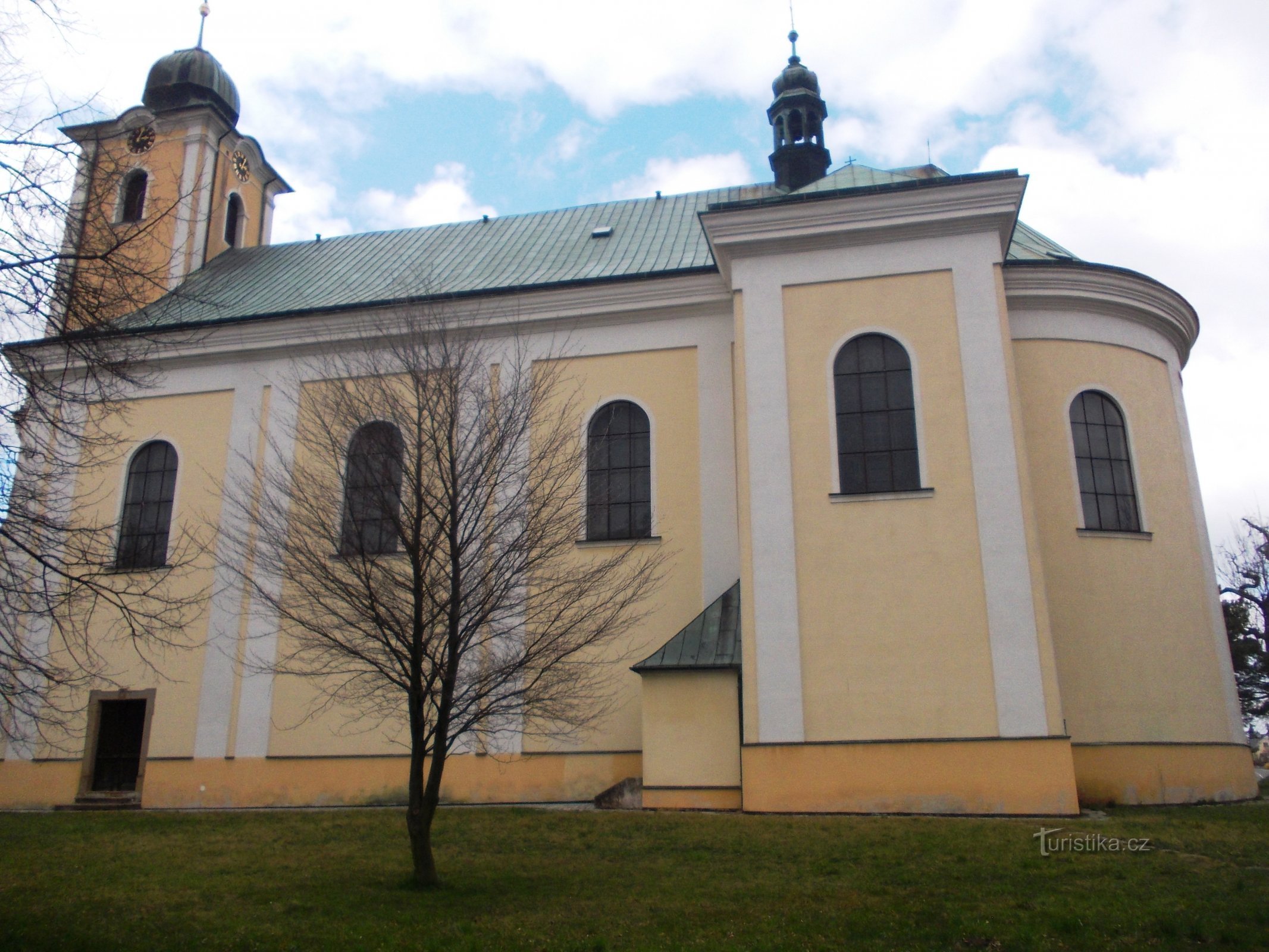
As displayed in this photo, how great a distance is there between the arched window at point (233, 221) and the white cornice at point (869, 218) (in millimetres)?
14434

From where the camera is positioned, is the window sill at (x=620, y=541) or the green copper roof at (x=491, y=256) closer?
the window sill at (x=620, y=541)

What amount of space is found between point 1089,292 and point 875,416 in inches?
180

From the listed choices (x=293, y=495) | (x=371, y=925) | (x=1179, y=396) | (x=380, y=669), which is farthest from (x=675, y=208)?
(x=371, y=925)

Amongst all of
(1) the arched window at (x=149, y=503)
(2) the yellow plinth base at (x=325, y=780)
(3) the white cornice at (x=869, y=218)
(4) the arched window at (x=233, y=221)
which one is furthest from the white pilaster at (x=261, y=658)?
(4) the arched window at (x=233, y=221)

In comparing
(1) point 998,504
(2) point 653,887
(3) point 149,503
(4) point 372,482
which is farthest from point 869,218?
(3) point 149,503

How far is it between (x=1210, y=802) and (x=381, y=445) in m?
12.2

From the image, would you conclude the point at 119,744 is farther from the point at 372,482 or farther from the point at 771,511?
the point at 771,511

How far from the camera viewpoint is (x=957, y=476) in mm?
14125

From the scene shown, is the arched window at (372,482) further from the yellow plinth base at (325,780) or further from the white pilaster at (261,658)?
the white pilaster at (261,658)

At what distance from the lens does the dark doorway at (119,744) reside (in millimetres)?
17672

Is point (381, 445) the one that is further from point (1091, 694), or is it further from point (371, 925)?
point (1091, 694)

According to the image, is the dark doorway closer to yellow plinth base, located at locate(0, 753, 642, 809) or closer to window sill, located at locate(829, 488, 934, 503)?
yellow plinth base, located at locate(0, 753, 642, 809)

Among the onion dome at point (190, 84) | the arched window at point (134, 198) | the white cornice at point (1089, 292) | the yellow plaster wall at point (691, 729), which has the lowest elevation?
the yellow plaster wall at point (691, 729)

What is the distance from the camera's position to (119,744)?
17938mm
